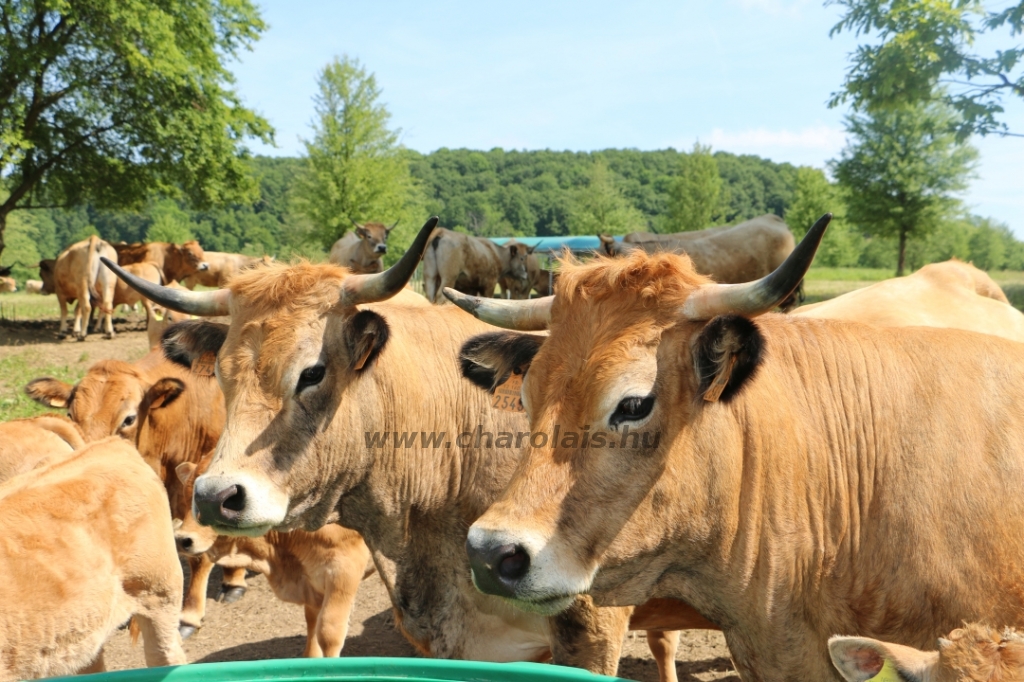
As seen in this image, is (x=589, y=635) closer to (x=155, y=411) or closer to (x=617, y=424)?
(x=617, y=424)

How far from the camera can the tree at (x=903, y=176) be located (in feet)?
121

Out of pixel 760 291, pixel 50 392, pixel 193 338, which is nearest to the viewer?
pixel 760 291

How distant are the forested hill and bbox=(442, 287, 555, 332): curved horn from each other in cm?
7347

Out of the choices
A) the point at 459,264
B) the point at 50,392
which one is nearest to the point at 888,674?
the point at 50,392

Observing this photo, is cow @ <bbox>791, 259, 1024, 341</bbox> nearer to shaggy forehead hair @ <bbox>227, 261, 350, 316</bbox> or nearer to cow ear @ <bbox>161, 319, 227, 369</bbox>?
shaggy forehead hair @ <bbox>227, 261, 350, 316</bbox>

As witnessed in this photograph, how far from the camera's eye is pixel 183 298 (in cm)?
386

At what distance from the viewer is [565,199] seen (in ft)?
353

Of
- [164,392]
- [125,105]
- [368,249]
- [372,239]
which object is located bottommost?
[164,392]

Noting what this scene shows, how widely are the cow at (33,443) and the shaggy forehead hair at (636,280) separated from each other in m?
4.29

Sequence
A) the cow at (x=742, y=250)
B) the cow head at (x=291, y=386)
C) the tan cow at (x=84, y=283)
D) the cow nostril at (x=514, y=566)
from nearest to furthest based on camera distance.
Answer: the cow nostril at (x=514, y=566)
the cow head at (x=291, y=386)
the tan cow at (x=84, y=283)
the cow at (x=742, y=250)

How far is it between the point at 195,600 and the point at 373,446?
2.43 metres

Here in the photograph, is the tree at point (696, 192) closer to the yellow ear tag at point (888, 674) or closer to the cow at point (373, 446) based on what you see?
the cow at point (373, 446)

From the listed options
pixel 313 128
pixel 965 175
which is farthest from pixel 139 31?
pixel 965 175

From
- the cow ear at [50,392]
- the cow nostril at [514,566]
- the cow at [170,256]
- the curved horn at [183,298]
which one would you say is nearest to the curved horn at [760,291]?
the cow nostril at [514,566]
